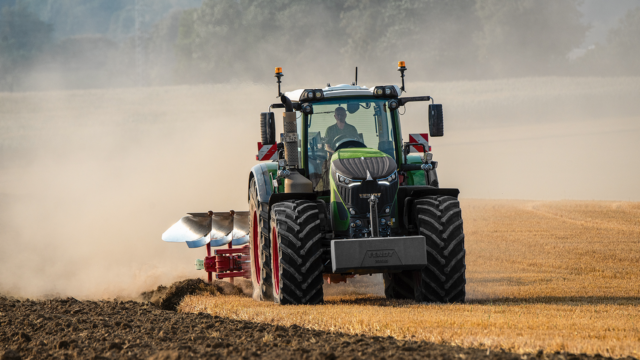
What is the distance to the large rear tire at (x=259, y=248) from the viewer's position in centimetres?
957

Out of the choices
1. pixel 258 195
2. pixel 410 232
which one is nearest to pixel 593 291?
pixel 410 232

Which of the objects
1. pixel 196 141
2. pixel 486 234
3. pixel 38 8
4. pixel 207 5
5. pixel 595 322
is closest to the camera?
pixel 595 322

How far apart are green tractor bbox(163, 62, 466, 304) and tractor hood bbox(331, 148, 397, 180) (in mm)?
11

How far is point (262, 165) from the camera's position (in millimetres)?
10352

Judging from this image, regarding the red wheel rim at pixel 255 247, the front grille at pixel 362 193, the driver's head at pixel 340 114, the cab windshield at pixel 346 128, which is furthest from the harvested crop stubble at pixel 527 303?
the driver's head at pixel 340 114

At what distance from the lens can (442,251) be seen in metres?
8.32

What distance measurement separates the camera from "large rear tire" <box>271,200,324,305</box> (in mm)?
8227

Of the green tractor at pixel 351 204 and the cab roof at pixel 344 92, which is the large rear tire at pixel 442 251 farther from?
the cab roof at pixel 344 92

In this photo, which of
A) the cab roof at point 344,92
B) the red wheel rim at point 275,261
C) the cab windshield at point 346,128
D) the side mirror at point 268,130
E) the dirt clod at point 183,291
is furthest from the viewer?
the dirt clod at point 183,291

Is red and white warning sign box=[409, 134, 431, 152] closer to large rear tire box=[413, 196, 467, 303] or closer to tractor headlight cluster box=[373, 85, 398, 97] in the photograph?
tractor headlight cluster box=[373, 85, 398, 97]

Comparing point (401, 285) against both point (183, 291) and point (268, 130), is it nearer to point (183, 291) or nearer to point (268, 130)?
point (268, 130)

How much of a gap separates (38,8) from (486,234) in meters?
28.5

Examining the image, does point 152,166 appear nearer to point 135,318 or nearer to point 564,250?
point 564,250

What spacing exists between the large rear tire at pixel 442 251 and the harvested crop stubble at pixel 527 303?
29 cm
